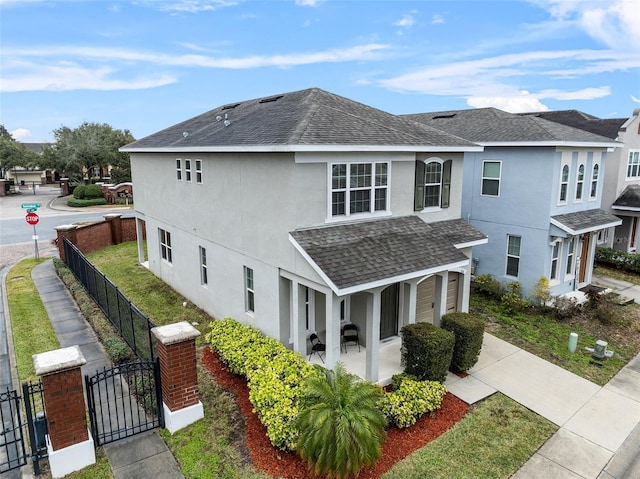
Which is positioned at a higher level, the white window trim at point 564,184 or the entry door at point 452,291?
the white window trim at point 564,184

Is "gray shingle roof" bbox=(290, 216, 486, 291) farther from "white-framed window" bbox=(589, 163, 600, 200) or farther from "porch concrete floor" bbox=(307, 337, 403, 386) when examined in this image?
"white-framed window" bbox=(589, 163, 600, 200)

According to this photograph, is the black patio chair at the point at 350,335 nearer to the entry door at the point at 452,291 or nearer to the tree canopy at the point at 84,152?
the entry door at the point at 452,291

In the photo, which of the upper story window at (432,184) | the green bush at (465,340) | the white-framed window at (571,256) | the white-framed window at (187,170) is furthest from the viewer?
the white-framed window at (571,256)

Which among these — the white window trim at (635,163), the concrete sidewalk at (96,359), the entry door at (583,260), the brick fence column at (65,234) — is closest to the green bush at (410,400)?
the concrete sidewalk at (96,359)

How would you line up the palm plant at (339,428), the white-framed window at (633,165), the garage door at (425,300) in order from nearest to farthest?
1. the palm plant at (339,428)
2. the garage door at (425,300)
3. the white-framed window at (633,165)

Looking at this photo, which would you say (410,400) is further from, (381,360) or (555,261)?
(555,261)
